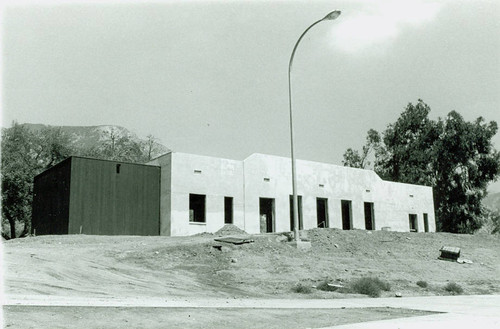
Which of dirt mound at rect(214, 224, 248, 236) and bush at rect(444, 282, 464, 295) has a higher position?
dirt mound at rect(214, 224, 248, 236)

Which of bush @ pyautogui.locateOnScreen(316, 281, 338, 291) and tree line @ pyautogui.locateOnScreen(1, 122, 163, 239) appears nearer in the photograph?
bush @ pyautogui.locateOnScreen(316, 281, 338, 291)

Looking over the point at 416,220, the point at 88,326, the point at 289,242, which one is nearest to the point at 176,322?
the point at 88,326

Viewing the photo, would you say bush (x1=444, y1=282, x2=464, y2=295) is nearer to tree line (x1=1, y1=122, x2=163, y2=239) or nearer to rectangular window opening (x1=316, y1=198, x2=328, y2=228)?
rectangular window opening (x1=316, y1=198, x2=328, y2=228)

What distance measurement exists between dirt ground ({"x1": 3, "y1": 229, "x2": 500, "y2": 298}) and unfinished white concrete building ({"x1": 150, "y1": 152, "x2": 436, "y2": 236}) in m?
4.64

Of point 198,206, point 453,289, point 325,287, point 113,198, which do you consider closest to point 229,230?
point 198,206

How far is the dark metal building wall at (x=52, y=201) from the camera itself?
91.6 ft

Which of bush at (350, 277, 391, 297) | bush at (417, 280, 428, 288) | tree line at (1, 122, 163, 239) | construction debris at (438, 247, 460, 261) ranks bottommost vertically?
bush at (417, 280, 428, 288)

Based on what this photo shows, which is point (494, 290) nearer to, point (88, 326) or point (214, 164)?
point (88, 326)

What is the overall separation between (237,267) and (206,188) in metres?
14.4

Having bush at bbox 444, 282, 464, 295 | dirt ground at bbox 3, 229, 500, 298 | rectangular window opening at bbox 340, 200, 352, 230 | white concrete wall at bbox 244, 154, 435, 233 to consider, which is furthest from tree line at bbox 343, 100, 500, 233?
bush at bbox 444, 282, 464, 295

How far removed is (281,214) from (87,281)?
23909 mm

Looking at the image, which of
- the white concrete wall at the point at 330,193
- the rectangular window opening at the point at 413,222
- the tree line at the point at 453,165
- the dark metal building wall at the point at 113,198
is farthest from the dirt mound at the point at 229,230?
the tree line at the point at 453,165

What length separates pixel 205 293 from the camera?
12906 millimetres

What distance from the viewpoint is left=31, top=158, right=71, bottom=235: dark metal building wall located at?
27922 mm
